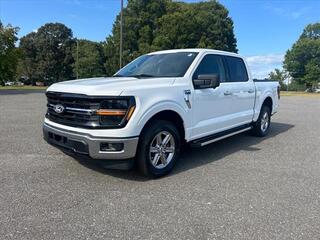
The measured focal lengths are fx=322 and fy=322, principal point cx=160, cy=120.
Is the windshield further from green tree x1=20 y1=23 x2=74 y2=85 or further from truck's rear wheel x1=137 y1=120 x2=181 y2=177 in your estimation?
green tree x1=20 y1=23 x2=74 y2=85

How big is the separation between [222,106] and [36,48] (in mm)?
76937

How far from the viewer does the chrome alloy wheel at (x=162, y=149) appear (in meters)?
4.80

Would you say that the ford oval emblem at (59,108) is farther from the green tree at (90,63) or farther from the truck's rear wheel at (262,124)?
the green tree at (90,63)

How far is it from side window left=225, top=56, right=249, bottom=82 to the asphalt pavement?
1.55 meters

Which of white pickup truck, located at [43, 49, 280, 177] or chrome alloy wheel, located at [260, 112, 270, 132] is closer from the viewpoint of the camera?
white pickup truck, located at [43, 49, 280, 177]

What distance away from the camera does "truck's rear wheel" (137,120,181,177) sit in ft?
15.0

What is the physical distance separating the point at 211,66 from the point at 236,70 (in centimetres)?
112

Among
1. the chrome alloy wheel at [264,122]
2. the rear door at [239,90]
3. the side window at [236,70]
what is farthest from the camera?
the chrome alloy wheel at [264,122]

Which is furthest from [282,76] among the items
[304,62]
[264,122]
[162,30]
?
[264,122]

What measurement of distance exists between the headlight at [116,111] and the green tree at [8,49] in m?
34.7

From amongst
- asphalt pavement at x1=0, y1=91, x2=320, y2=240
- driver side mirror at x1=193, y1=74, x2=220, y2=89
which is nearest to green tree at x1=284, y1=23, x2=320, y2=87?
asphalt pavement at x1=0, y1=91, x2=320, y2=240

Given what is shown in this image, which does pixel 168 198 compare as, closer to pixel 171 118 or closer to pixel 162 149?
pixel 162 149

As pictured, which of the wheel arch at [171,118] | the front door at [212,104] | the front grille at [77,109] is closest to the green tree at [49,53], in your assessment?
the front door at [212,104]

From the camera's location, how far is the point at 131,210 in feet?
12.3
